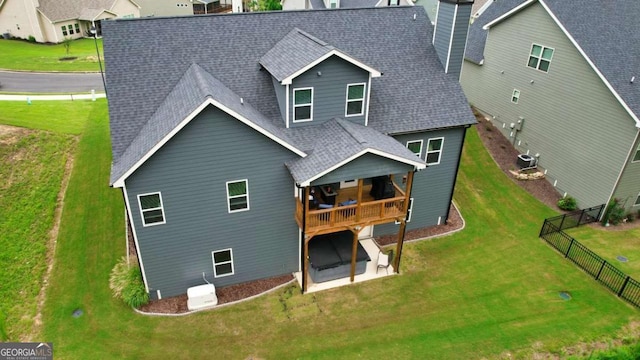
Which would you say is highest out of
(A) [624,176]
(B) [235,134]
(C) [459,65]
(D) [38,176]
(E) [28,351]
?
(C) [459,65]

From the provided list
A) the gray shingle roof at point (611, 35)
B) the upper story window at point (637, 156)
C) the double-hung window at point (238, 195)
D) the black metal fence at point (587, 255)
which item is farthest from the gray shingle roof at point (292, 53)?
the upper story window at point (637, 156)

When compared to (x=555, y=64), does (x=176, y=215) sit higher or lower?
lower

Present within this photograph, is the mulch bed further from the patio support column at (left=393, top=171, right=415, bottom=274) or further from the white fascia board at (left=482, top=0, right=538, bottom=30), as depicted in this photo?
the white fascia board at (left=482, top=0, right=538, bottom=30)

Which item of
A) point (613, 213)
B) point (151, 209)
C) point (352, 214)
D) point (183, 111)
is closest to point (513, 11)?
point (613, 213)

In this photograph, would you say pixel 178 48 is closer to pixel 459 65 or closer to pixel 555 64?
pixel 459 65

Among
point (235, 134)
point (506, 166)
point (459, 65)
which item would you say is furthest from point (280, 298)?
point (506, 166)

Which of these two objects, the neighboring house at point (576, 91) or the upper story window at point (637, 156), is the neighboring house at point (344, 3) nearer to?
the neighboring house at point (576, 91)

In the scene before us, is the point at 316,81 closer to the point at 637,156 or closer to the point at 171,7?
the point at 637,156
